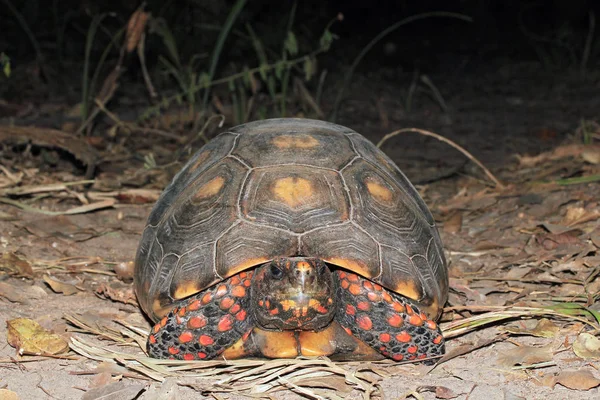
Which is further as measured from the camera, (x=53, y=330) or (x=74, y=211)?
(x=74, y=211)

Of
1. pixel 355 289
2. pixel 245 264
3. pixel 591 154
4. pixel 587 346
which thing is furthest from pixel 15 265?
pixel 591 154

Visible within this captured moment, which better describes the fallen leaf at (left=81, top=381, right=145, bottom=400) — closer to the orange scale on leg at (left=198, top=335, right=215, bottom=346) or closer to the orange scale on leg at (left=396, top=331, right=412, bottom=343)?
the orange scale on leg at (left=198, top=335, right=215, bottom=346)

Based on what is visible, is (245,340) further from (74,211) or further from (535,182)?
(535,182)

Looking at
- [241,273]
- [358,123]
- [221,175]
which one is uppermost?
[221,175]

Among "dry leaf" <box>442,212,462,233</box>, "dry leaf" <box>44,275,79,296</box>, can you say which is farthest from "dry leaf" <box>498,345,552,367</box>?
"dry leaf" <box>44,275,79,296</box>

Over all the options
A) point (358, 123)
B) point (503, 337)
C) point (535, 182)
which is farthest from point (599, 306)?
point (358, 123)

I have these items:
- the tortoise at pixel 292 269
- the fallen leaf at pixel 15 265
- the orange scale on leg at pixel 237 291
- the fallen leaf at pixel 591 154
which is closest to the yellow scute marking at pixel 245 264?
the tortoise at pixel 292 269
